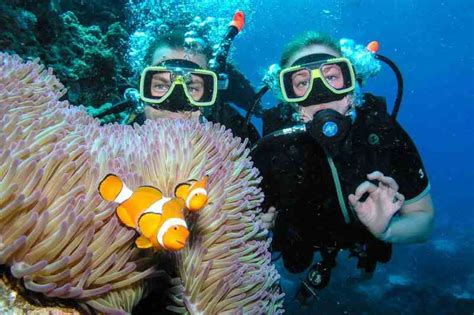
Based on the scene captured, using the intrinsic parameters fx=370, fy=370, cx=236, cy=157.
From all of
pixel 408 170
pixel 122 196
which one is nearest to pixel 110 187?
pixel 122 196

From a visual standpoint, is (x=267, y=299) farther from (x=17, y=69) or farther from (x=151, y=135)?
(x=17, y=69)

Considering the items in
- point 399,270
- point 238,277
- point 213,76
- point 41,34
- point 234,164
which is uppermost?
point 41,34

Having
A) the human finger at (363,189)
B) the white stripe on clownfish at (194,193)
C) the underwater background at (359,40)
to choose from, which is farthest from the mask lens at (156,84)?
the white stripe on clownfish at (194,193)

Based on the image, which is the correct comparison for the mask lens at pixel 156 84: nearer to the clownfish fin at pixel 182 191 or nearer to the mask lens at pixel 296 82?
the mask lens at pixel 296 82

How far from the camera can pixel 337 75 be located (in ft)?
12.6

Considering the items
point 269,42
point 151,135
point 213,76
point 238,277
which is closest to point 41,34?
point 213,76

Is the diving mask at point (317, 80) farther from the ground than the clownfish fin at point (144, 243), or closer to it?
farther from the ground

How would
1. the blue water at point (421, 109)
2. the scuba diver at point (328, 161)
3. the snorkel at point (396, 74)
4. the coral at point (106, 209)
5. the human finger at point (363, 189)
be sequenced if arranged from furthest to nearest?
the blue water at point (421, 109), the snorkel at point (396, 74), the scuba diver at point (328, 161), the human finger at point (363, 189), the coral at point (106, 209)

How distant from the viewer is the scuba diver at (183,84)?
3.85 metres

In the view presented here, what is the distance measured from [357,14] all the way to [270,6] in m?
12.4

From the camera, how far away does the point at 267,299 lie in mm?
1928

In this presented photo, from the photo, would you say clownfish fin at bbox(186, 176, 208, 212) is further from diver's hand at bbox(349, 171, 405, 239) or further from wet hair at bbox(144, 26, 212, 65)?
wet hair at bbox(144, 26, 212, 65)

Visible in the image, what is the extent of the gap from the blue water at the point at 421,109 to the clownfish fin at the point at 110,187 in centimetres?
752

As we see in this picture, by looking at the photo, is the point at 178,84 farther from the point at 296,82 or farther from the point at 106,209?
the point at 106,209
